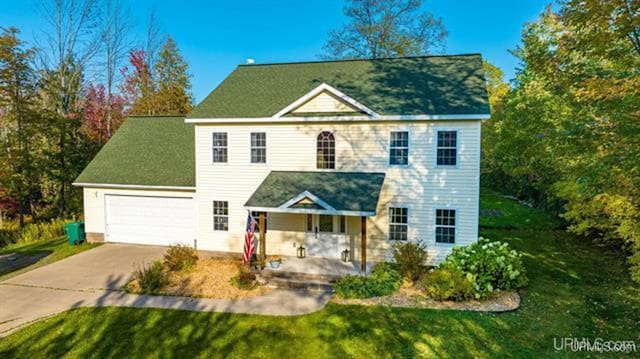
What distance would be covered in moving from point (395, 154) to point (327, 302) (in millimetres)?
6054

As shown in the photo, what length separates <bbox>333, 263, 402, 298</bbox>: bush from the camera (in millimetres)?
10484

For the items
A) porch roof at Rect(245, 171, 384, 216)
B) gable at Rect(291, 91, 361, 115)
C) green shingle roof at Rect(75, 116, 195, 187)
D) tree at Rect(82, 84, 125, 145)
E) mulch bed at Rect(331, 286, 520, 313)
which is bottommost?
mulch bed at Rect(331, 286, 520, 313)

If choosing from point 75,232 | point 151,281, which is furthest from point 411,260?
point 75,232

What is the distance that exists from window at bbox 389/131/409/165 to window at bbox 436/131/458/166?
1172 millimetres

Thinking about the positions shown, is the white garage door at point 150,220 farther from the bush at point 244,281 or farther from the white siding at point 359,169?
the bush at point 244,281

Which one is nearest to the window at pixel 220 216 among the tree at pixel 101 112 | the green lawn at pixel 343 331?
the green lawn at pixel 343 331

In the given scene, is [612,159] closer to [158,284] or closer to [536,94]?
[158,284]

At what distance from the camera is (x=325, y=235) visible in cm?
1345

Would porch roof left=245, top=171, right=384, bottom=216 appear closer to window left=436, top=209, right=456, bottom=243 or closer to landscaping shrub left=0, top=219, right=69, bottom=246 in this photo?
window left=436, top=209, right=456, bottom=243

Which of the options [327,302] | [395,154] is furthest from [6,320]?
[395,154]

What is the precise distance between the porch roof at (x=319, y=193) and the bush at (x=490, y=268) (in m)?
3.30

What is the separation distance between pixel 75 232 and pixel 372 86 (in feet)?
51.5

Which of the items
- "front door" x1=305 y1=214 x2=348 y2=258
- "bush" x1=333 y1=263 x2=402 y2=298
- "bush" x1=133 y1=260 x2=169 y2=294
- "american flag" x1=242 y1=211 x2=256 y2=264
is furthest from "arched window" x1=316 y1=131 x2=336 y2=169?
"bush" x1=133 y1=260 x2=169 y2=294

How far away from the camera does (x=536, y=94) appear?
2006 centimetres
